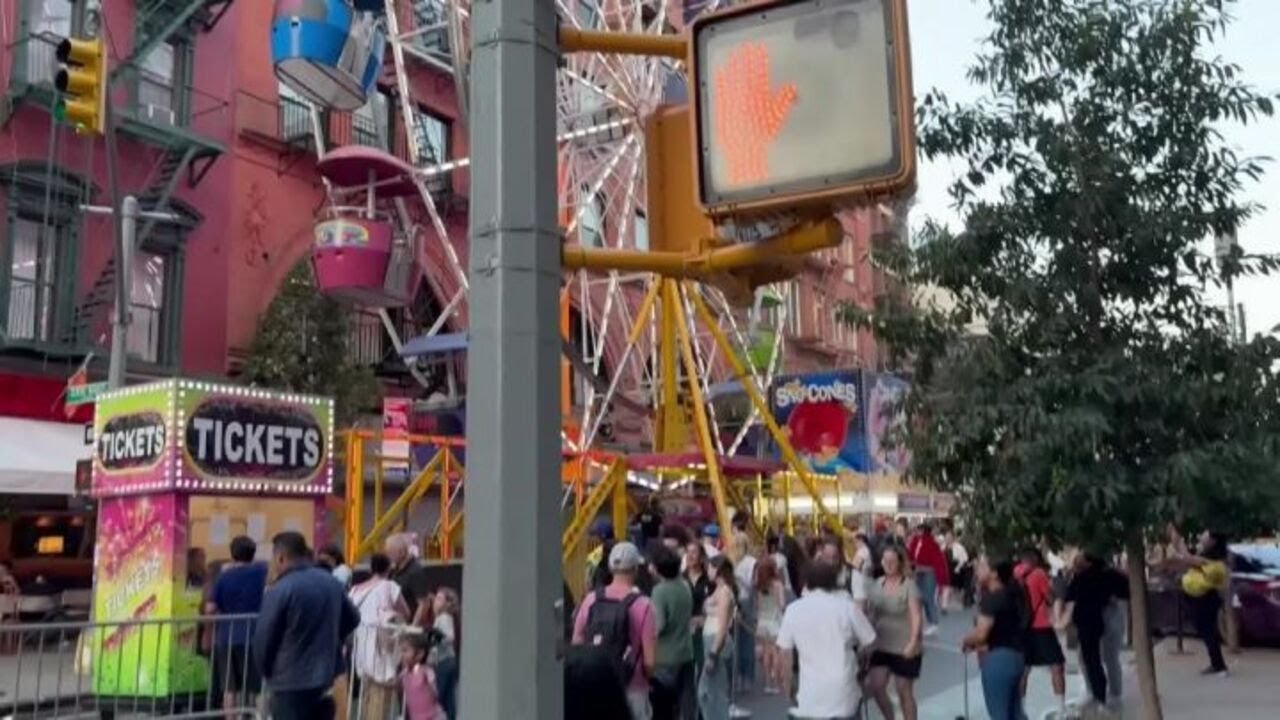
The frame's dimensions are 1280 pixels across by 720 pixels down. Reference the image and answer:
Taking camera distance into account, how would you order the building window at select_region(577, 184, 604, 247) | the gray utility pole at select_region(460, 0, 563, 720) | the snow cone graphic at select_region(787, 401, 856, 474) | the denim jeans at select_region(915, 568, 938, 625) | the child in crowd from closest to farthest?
the gray utility pole at select_region(460, 0, 563, 720) < the child in crowd < the denim jeans at select_region(915, 568, 938, 625) < the snow cone graphic at select_region(787, 401, 856, 474) < the building window at select_region(577, 184, 604, 247)

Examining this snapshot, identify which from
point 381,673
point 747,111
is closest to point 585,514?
point 381,673

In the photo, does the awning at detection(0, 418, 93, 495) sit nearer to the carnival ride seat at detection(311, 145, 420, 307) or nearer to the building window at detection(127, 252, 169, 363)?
the building window at detection(127, 252, 169, 363)

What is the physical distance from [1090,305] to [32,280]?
664 inches

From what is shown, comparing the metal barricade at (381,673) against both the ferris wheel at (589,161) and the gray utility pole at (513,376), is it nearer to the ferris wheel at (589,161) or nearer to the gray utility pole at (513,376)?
the gray utility pole at (513,376)

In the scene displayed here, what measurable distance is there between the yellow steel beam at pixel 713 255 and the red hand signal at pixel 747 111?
208 millimetres

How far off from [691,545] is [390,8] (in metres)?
13.4

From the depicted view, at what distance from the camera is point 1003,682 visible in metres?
10.2

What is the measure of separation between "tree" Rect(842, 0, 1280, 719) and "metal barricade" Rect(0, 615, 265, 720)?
5.67 m

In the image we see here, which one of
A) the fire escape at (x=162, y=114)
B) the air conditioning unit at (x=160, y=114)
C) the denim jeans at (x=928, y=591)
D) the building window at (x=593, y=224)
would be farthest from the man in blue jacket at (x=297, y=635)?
the building window at (x=593, y=224)

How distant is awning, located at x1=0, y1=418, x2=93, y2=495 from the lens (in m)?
18.1

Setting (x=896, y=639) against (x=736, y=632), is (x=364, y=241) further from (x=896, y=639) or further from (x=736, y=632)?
(x=896, y=639)

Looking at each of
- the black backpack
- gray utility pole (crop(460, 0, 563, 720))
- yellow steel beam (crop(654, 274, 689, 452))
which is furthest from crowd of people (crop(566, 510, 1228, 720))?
yellow steel beam (crop(654, 274, 689, 452))

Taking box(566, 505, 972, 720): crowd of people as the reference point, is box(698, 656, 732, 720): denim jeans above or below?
below

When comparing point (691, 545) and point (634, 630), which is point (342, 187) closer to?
point (691, 545)
